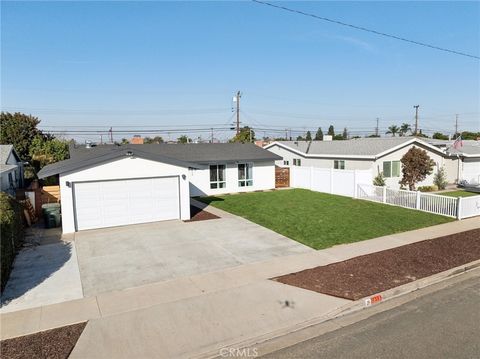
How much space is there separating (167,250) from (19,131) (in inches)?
1199

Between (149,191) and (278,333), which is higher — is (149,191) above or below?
above

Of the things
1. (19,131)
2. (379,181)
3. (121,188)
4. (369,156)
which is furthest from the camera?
(19,131)

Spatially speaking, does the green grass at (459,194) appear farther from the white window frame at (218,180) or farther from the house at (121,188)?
the house at (121,188)

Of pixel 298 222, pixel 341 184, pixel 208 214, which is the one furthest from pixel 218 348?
pixel 341 184

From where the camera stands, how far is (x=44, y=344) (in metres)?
6.52

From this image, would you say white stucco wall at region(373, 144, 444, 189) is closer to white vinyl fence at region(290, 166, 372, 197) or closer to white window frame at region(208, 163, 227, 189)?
white vinyl fence at region(290, 166, 372, 197)

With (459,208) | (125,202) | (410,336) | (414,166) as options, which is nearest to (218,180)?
(125,202)

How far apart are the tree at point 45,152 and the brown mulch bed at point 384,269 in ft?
92.9

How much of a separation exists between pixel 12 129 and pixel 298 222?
103 feet

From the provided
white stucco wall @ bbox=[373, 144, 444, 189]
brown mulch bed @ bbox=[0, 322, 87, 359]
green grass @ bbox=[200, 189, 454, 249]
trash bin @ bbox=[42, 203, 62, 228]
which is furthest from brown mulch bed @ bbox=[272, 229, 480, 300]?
white stucco wall @ bbox=[373, 144, 444, 189]

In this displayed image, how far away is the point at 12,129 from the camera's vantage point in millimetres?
35062

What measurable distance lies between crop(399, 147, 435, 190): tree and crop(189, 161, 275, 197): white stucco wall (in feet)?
30.9

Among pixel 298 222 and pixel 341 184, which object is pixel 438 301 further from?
pixel 341 184

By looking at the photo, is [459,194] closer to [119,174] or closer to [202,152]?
[202,152]
